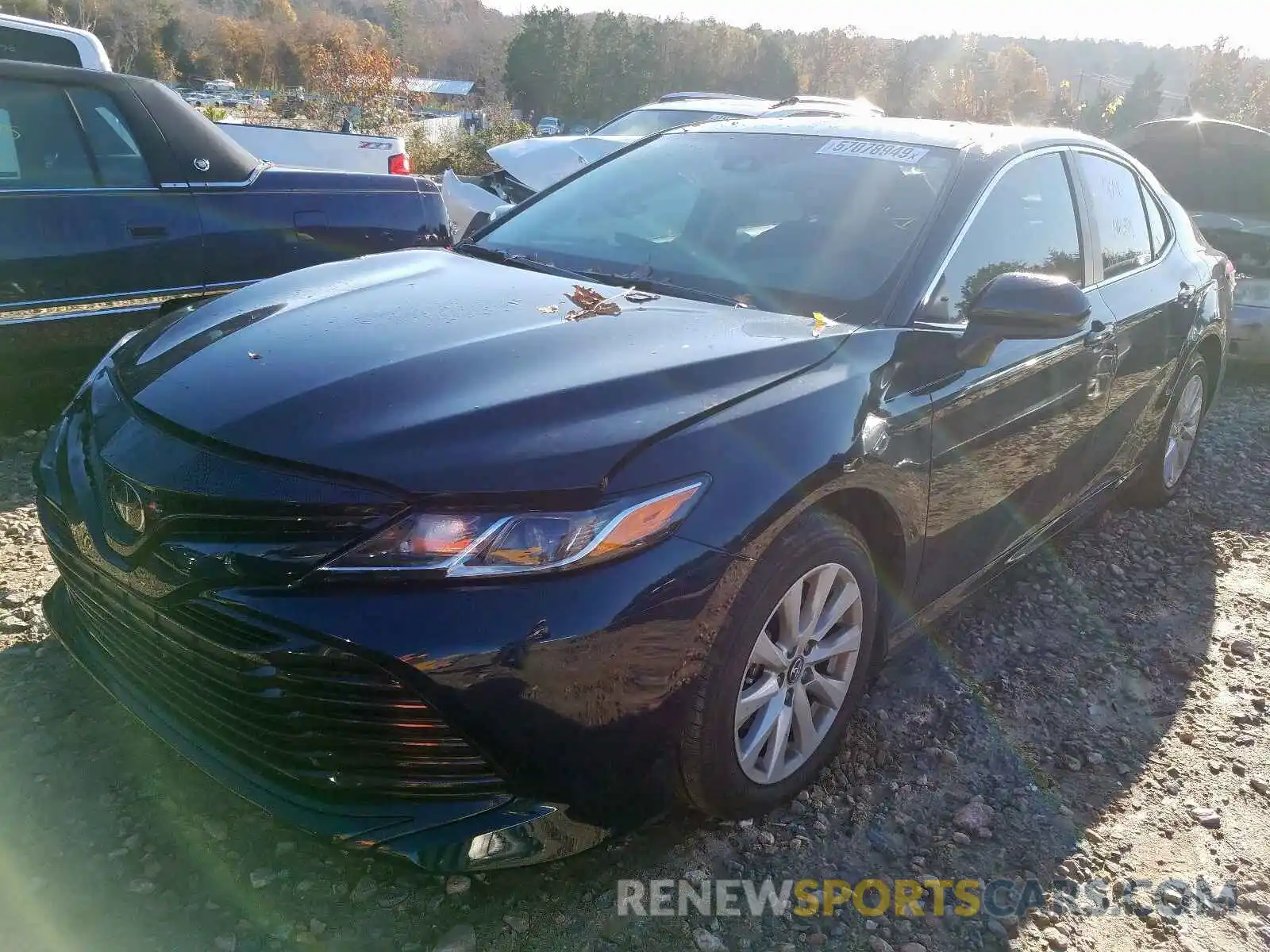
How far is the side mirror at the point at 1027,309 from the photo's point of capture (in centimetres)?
253

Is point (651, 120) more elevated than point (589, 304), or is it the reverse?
point (651, 120)

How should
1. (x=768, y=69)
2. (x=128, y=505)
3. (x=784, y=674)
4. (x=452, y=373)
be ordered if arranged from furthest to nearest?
(x=768, y=69) → (x=784, y=674) → (x=452, y=373) → (x=128, y=505)

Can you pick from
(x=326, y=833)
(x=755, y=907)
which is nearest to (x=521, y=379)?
(x=326, y=833)

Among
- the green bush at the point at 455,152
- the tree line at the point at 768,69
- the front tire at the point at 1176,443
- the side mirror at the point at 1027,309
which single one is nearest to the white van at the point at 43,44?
the side mirror at the point at 1027,309

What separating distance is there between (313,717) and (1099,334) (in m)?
2.81

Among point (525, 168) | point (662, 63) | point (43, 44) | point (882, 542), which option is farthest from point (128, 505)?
point (662, 63)

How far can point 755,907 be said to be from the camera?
2115 millimetres

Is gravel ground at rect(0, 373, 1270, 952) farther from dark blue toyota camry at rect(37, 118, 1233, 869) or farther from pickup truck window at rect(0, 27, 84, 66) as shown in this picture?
pickup truck window at rect(0, 27, 84, 66)

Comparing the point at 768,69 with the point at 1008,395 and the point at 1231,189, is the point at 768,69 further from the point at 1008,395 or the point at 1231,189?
the point at 1008,395

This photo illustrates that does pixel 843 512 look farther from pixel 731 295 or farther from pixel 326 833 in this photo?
pixel 326 833

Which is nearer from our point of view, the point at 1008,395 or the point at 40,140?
the point at 1008,395

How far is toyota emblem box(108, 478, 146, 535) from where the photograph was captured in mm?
1915

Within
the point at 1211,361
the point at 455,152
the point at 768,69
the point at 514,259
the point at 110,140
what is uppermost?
the point at 768,69

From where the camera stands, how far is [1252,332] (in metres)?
6.88
